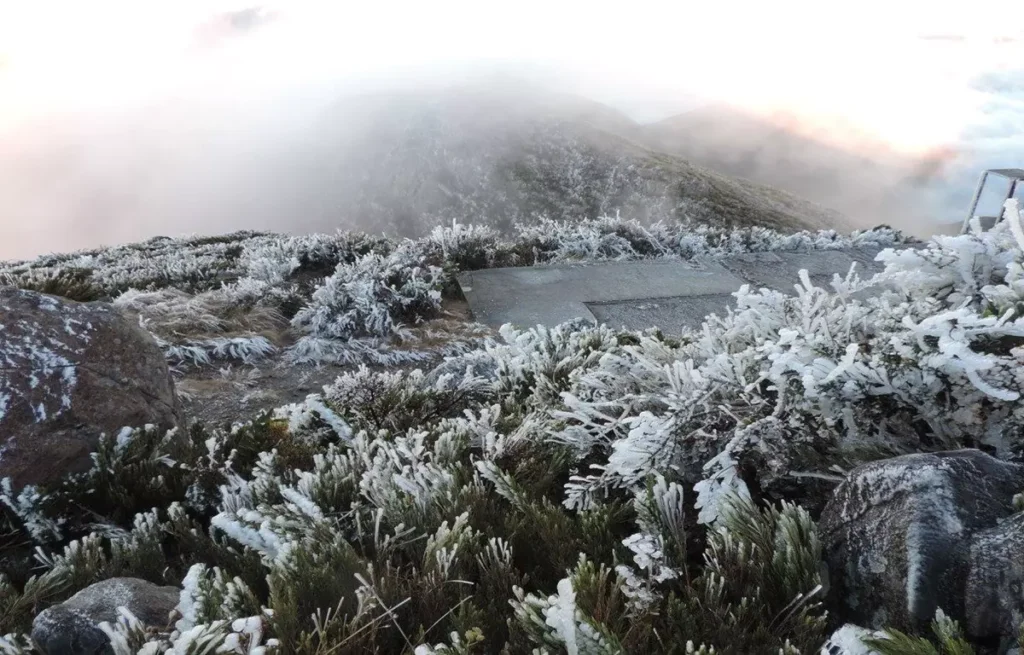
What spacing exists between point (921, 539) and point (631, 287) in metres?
4.70

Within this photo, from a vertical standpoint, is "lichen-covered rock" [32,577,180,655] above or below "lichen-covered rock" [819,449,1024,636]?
below

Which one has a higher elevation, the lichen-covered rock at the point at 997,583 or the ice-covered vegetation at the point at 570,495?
the lichen-covered rock at the point at 997,583

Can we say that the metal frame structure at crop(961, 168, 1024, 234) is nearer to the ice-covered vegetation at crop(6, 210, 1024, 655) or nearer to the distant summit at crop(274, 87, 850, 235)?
the ice-covered vegetation at crop(6, 210, 1024, 655)

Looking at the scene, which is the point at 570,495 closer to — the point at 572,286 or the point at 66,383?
the point at 66,383

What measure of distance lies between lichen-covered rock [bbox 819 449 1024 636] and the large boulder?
2626 mm

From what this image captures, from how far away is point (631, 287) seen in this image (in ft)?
19.4

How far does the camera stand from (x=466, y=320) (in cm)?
→ 528

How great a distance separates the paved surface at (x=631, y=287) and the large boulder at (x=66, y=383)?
108 inches

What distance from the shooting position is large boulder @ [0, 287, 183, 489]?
95.2 inches

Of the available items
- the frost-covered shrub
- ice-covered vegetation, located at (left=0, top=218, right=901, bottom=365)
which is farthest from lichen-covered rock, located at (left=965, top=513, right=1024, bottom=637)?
the frost-covered shrub

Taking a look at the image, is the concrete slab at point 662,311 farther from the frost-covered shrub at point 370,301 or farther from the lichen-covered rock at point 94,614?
the lichen-covered rock at point 94,614

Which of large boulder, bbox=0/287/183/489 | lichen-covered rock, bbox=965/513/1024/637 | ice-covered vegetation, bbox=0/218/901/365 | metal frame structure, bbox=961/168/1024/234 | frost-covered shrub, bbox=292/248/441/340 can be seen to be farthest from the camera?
metal frame structure, bbox=961/168/1024/234

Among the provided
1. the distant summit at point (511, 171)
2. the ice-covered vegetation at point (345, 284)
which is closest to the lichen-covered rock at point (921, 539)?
the ice-covered vegetation at point (345, 284)

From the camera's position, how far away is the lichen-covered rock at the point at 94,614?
147 centimetres
